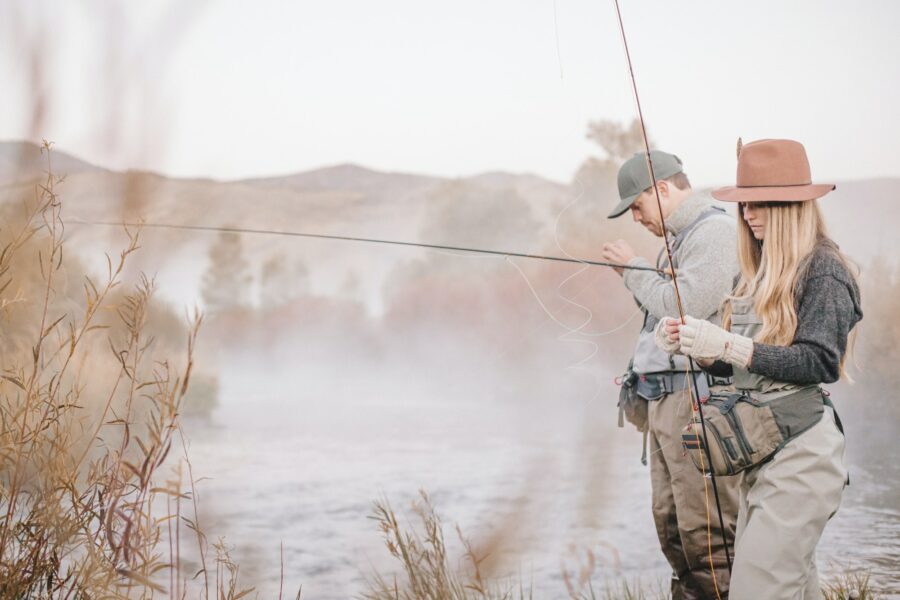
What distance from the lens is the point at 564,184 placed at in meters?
9.72

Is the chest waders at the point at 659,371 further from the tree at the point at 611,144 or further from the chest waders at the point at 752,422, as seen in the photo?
the tree at the point at 611,144

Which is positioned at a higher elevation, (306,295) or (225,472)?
(306,295)

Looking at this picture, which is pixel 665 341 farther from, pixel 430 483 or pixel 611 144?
pixel 611 144

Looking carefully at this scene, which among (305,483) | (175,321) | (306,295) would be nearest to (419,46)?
(306,295)

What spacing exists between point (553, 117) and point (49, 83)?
538 centimetres

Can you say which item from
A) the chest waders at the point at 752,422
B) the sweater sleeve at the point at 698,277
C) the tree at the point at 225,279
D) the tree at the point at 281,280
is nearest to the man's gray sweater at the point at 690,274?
the sweater sleeve at the point at 698,277

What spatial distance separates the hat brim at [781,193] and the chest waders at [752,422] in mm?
382

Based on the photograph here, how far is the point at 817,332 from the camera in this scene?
1.99 m

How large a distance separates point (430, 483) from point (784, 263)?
259 inches

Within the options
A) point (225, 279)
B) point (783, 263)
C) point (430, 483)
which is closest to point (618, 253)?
point (783, 263)

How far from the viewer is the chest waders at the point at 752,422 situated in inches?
80.4

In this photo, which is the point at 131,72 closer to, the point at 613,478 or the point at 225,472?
the point at 225,472

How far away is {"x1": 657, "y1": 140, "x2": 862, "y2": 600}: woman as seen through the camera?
1.99 meters

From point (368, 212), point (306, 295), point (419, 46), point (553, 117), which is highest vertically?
point (419, 46)
